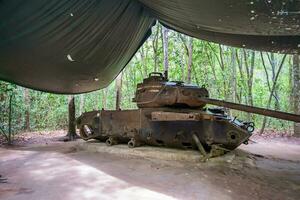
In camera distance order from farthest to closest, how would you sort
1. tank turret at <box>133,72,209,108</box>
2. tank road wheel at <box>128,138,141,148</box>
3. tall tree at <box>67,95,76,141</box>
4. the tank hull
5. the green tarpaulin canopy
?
A: tall tree at <box>67,95,76,141</box> → tank road wheel at <box>128,138,141,148</box> → tank turret at <box>133,72,209,108</box> → the tank hull → the green tarpaulin canopy

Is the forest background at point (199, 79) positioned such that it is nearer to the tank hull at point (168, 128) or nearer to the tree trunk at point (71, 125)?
the tree trunk at point (71, 125)

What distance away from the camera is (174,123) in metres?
5.39

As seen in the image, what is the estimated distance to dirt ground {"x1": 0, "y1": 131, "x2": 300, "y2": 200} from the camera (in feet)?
10.5

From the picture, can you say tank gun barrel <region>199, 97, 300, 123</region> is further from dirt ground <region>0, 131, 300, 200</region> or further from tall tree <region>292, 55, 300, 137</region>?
tall tree <region>292, 55, 300, 137</region>

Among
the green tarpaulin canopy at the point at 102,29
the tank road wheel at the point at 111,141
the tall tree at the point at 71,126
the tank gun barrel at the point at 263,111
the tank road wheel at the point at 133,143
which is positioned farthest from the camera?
the tall tree at the point at 71,126

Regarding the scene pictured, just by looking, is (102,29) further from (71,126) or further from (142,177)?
(71,126)

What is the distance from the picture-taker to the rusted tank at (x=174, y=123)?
4.98m

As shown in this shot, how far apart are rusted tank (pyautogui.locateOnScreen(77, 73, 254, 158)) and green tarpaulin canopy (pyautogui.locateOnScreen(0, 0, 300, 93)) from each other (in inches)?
39.6

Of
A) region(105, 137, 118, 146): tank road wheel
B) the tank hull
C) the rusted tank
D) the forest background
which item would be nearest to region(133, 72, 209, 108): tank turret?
the rusted tank

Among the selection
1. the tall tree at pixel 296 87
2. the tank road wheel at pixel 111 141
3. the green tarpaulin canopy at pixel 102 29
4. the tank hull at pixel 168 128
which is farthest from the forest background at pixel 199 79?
the green tarpaulin canopy at pixel 102 29

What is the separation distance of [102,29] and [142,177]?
7.20ft

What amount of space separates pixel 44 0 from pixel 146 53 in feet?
31.5

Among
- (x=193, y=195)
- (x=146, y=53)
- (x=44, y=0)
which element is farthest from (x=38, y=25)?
(x=146, y=53)

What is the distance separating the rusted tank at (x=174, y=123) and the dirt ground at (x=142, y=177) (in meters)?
0.40
